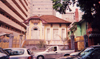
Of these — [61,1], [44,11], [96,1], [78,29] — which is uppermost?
[44,11]

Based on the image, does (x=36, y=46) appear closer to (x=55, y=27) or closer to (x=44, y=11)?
(x=55, y=27)

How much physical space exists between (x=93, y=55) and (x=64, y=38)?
58.3 ft

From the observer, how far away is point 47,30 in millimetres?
23188

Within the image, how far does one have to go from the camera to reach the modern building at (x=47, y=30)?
2223 centimetres

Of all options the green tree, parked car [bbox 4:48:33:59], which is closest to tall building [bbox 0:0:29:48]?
parked car [bbox 4:48:33:59]

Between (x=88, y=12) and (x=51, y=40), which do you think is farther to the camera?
(x=51, y=40)

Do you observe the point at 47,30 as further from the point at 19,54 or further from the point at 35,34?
the point at 19,54

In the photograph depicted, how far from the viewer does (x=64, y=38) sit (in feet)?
73.4

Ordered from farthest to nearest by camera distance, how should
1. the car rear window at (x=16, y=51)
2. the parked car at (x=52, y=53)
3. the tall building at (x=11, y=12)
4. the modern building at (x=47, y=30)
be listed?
→ the modern building at (x=47, y=30)
the parked car at (x=52, y=53)
the tall building at (x=11, y=12)
the car rear window at (x=16, y=51)

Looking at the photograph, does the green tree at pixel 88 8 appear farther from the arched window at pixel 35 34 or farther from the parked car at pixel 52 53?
the arched window at pixel 35 34

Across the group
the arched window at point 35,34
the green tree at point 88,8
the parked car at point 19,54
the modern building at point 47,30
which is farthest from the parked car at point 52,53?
the arched window at point 35,34


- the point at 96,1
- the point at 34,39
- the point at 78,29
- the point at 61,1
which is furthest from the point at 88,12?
the point at 34,39

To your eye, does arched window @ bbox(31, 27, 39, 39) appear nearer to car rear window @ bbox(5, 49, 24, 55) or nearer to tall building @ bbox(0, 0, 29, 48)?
tall building @ bbox(0, 0, 29, 48)

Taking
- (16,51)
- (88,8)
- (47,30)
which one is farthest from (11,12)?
(88,8)
